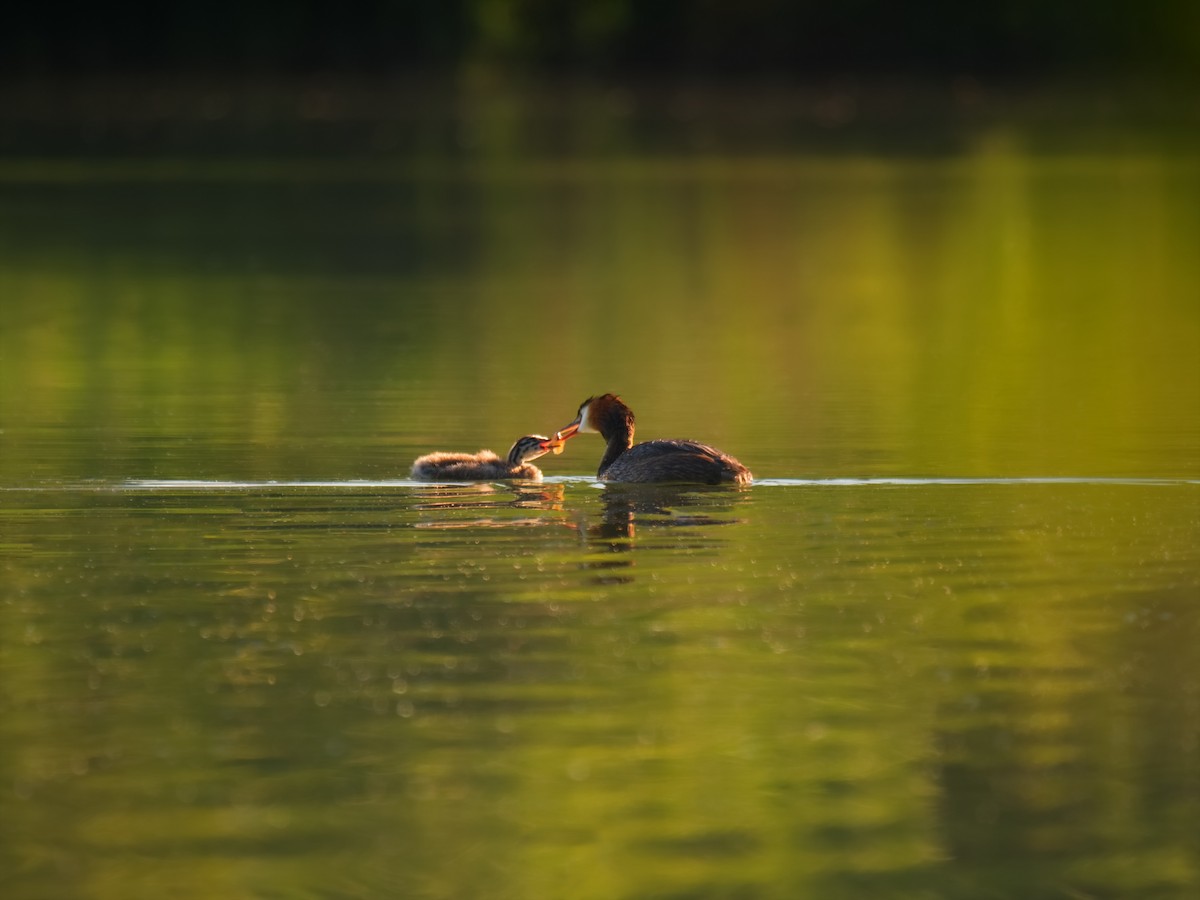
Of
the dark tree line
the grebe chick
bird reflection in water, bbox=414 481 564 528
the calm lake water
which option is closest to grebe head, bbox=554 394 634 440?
the grebe chick

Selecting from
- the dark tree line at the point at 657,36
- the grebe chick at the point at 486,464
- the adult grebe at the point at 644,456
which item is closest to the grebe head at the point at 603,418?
the adult grebe at the point at 644,456

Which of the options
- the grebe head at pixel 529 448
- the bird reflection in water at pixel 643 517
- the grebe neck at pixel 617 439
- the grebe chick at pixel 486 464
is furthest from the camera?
the grebe neck at pixel 617 439

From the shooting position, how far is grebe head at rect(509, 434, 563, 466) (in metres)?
12.0

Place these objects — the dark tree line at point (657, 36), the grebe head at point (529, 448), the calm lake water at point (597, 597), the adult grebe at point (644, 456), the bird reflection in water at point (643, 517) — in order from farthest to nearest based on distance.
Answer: the dark tree line at point (657, 36) < the grebe head at point (529, 448) < the adult grebe at point (644, 456) < the bird reflection in water at point (643, 517) < the calm lake water at point (597, 597)

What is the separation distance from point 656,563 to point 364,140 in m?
41.6

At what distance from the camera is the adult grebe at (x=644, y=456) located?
1145cm

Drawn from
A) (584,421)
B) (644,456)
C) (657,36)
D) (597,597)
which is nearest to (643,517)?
(644,456)

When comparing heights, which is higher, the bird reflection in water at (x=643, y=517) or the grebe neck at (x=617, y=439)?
the grebe neck at (x=617, y=439)

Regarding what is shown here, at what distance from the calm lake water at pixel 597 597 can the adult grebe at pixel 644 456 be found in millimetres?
107

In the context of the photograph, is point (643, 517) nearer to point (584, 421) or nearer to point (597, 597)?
point (584, 421)

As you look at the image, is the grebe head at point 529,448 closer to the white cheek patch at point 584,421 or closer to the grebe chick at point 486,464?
the grebe chick at point 486,464

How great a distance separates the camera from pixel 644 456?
11719 millimetres

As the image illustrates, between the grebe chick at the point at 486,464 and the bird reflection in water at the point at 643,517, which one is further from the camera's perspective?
the grebe chick at the point at 486,464

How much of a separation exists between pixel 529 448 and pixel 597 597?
3171 millimetres
